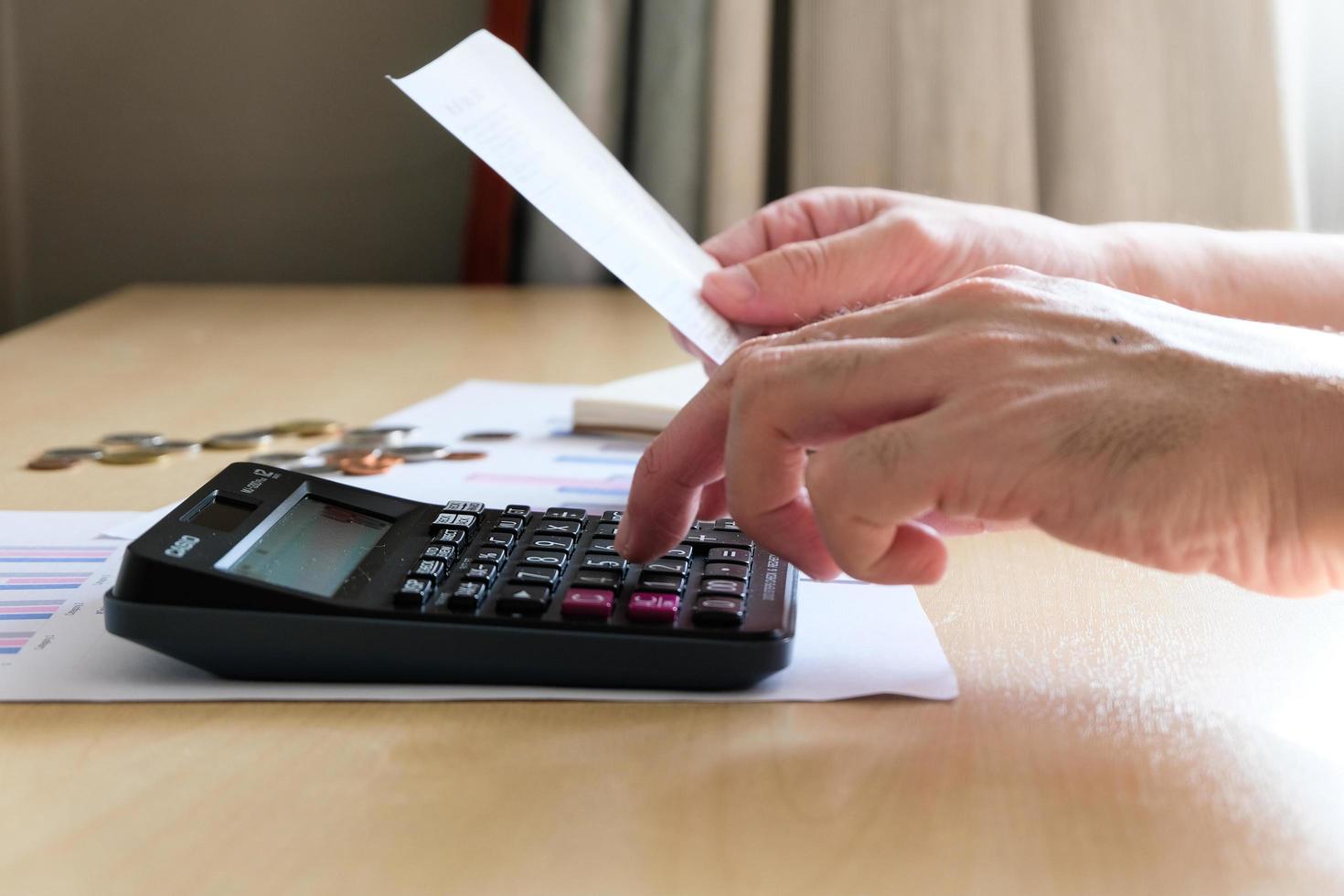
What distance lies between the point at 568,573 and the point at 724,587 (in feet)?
0.20

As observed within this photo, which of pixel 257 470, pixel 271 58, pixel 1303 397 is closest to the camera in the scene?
pixel 1303 397

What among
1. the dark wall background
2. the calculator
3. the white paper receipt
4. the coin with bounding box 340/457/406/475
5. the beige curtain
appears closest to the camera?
the calculator

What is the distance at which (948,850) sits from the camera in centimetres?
37

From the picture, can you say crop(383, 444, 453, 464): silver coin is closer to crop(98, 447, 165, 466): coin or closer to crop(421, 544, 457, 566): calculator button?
crop(98, 447, 165, 466): coin

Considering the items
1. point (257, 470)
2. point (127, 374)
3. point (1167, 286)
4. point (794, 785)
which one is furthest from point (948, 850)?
point (127, 374)

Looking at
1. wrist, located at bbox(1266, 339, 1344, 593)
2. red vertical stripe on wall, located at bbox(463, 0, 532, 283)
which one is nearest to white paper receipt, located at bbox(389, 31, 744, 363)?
wrist, located at bbox(1266, 339, 1344, 593)

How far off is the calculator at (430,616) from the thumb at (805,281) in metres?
0.35

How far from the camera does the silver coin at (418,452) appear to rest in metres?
0.85

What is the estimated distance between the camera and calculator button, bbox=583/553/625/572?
0.52 metres

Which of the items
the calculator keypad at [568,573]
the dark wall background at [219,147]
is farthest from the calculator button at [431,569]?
the dark wall background at [219,147]

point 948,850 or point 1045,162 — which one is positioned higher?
point 1045,162

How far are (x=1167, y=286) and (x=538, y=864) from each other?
66 centimetres

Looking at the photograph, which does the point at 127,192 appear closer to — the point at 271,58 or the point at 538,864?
the point at 271,58

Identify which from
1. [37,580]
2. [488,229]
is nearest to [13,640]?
[37,580]
